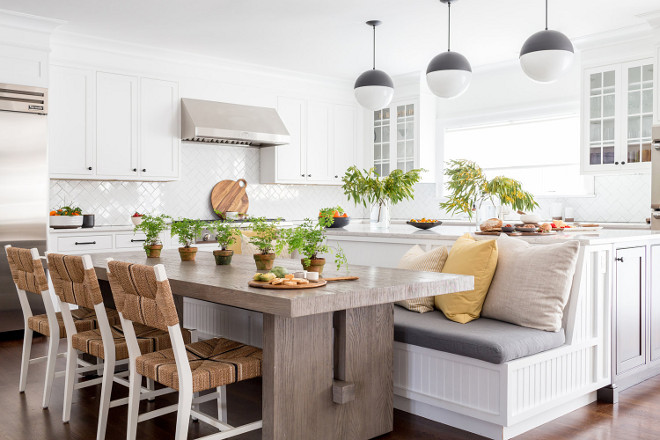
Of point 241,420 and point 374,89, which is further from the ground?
point 374,89

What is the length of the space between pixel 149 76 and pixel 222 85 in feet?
2.71

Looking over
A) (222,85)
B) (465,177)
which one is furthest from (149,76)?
(465,177)

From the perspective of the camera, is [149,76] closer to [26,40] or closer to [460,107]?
[26,40]

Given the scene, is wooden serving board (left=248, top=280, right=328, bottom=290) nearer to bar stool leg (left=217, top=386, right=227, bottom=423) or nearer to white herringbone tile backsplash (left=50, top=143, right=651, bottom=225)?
bar stool leg (left=217, top=386, right=227, bottom=423)

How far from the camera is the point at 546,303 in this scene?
2922 mm

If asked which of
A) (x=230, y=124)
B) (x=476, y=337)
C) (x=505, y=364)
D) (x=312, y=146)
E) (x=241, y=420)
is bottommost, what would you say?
(x=241, y=420)

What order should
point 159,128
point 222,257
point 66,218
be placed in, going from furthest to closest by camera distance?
1. point 159,128
2. point 66,218
3. point 222,257

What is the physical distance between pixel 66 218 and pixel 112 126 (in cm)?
103

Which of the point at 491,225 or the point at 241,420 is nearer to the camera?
the point at 241,420

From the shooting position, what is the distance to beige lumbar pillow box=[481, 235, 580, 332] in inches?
115

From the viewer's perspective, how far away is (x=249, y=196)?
7098 millimetres

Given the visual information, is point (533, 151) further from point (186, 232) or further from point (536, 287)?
point (186, 232)

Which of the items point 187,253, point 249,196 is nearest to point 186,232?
point 187,253

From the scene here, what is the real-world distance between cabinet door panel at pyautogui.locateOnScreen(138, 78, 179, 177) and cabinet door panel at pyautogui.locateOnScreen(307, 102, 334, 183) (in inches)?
68.1
